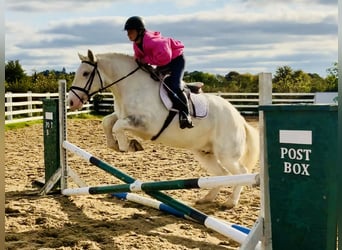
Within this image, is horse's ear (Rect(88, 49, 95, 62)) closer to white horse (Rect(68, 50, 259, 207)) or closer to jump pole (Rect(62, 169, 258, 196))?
white horse (Rect(68, 50, 259, 207))

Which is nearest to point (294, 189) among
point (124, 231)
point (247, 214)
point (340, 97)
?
point (340, 97)

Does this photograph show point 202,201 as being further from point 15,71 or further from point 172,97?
point 15,71

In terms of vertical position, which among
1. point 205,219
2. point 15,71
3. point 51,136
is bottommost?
point 205,219

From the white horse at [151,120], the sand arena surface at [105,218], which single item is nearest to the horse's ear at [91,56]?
the white horse at [151,120]

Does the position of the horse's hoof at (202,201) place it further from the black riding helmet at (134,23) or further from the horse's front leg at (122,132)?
the black riding helmet at (134,23)

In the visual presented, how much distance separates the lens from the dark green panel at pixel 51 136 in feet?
17.4

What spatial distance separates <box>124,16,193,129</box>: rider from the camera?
4188 mm

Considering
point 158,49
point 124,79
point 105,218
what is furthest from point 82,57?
point 105,218

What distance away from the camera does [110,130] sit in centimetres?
442

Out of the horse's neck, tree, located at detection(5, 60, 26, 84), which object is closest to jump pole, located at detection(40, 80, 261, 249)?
the horse's neck

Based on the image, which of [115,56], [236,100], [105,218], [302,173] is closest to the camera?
[302,173]

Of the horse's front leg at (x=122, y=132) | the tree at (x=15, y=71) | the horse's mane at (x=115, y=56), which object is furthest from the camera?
the tree at (x=15, y=71)

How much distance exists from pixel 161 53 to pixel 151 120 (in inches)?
23.1

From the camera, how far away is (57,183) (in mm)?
5281
